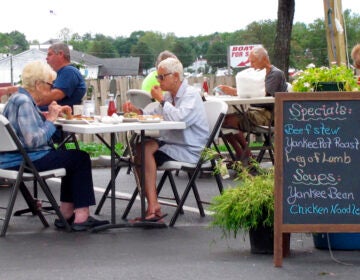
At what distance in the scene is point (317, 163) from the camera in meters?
6.23

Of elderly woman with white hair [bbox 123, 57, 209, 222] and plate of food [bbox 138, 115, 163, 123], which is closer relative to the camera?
plate of food [bbox 138, 115, 163, 123]

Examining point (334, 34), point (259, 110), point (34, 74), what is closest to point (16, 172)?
point (34, 74)

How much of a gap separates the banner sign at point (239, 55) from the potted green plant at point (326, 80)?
15.2 metres

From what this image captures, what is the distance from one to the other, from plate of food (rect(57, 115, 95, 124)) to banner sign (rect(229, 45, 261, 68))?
554 inches

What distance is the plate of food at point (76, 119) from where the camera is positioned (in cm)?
780

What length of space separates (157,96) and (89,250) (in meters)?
1.83

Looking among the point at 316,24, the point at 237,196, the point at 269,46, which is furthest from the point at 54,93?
the point at 316,24

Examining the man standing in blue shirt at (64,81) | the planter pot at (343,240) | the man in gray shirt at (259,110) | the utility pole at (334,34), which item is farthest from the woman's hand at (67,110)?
the utility pole at (334,34)

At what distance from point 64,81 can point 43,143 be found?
6.50 ft

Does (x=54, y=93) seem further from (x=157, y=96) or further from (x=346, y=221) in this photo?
(x=346, y=221)

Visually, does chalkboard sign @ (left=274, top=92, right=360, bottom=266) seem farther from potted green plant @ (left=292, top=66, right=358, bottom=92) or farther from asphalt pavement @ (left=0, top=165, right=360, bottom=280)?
potted green plant @ (left=292, top=66, right=358, bottom=92)

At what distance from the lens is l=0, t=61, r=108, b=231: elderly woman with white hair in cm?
746

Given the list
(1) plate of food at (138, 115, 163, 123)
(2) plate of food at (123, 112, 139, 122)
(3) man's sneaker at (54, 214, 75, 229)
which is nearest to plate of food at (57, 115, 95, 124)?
(2) plate of food at (123, 112, 139, 122)

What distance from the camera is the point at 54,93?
9.33 m
